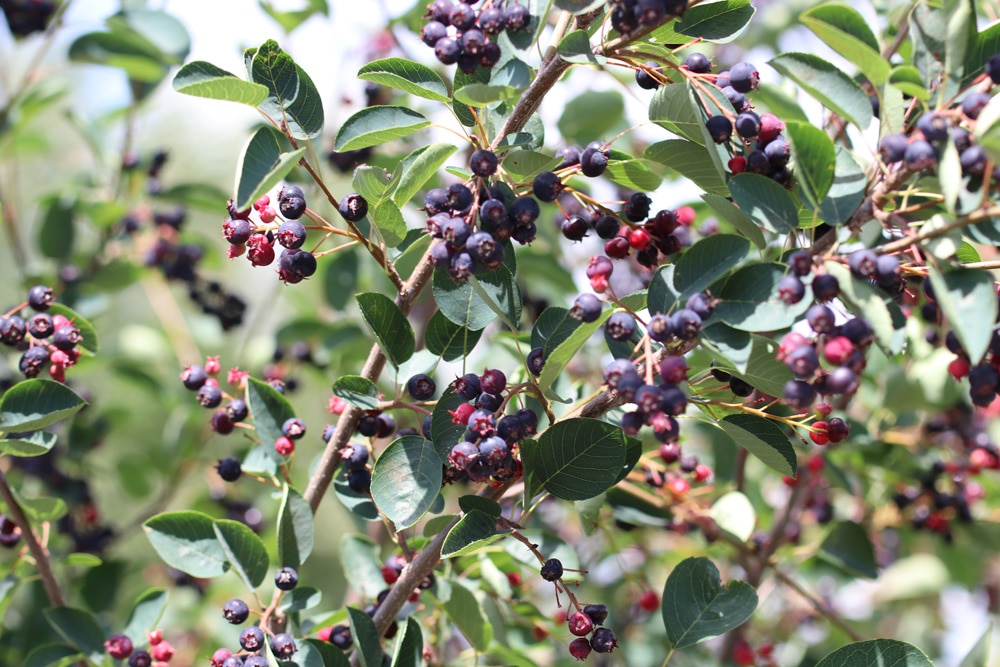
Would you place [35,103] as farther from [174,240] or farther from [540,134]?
[540,134]

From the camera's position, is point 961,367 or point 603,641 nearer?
point 961,367

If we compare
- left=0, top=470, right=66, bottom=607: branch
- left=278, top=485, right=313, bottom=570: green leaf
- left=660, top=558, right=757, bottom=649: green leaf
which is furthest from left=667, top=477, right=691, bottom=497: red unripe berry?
left=0, top=470, right=66, bottom=607: branch

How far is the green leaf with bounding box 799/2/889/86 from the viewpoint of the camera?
114 centimetres

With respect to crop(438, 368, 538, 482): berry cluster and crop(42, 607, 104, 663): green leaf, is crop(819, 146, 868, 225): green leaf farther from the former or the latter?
crop(42, 607, 104, 663): green leaf

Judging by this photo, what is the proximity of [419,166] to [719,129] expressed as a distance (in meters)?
0.47

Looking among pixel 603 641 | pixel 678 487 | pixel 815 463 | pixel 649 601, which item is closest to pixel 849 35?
pixel 603 641

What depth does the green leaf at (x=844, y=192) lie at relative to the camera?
121cm

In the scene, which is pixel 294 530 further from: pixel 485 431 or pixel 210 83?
pixel 210 83

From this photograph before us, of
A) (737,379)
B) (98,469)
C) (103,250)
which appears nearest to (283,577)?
(737,379)

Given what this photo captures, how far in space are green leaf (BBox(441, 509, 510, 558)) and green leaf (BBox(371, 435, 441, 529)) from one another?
0.07 m

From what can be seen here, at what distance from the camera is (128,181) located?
3.40m

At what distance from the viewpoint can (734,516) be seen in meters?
2.01

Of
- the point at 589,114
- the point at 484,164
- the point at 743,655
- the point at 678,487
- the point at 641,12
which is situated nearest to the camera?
the point at 641,12

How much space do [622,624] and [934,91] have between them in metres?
2.44
